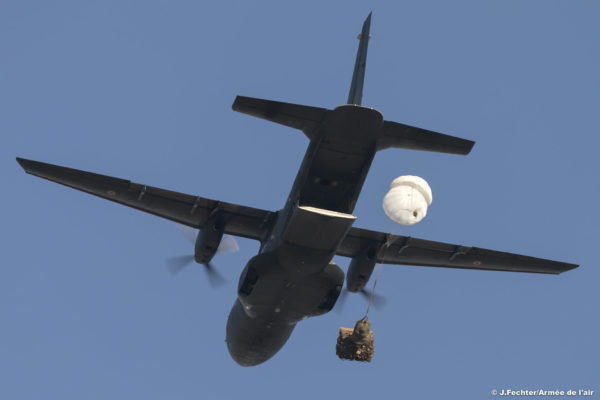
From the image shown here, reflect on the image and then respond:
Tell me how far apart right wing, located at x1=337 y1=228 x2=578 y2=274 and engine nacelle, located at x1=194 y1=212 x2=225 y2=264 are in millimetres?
5241

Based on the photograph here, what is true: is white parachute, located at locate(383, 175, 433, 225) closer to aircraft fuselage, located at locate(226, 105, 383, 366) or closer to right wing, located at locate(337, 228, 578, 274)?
aircraft fuselage, located at locate(226, 105, 383, 366)

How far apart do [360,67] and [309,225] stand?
6681mm

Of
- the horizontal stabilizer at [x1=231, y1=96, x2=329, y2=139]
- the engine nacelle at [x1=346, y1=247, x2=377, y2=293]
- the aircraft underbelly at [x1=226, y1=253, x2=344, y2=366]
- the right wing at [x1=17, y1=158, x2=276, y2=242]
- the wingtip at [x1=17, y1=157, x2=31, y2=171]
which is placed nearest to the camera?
the horizontal stabilizer at [x1=231, y1=96, x2=329, y2=139]

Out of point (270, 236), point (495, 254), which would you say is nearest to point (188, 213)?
point (270, 236)

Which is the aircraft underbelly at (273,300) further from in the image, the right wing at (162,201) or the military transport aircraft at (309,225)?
the right wing at (162,201)

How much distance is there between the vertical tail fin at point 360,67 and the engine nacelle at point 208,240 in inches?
262

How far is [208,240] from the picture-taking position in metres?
28.0

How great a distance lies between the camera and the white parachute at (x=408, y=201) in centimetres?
2534

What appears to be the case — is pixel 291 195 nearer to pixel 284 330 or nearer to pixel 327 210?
pixel 327 210

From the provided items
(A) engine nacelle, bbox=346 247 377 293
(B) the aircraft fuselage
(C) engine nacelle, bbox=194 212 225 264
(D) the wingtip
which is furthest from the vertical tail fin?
(D) the wingtip

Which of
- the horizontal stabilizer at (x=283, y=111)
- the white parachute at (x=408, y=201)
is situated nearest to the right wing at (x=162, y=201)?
the horizontal stabilizer at (x=283, y=111)

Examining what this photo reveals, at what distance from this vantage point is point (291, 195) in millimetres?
26844

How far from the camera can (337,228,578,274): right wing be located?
30.5 metres

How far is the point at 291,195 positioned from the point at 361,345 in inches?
263
